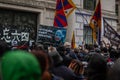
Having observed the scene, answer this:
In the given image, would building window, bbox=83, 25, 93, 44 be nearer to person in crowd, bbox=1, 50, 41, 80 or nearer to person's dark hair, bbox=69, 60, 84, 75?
person's dark hair, bbox=69, 60, 84, 75

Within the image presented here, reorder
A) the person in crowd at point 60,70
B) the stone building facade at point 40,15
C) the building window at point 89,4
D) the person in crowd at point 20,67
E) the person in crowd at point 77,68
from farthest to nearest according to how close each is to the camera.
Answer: the building window at point 89,4, the stone building facade at point 40,15, the person in crowd at point 77,68, the person in crowd at point 60,70, the person in crowd at point 20,67

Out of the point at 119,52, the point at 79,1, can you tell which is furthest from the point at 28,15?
the point at 119,52

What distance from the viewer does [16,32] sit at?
559 inches

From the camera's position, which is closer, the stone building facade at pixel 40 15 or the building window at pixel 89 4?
the stone building facade at pixel 40 15

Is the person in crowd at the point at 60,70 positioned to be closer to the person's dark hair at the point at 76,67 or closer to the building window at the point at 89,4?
the person's dark hair at the point at 76,67

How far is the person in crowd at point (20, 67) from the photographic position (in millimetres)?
1648

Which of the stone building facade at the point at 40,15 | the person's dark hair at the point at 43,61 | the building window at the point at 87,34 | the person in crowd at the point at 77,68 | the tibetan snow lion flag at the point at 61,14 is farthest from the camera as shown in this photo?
the building window at the point at 87,34

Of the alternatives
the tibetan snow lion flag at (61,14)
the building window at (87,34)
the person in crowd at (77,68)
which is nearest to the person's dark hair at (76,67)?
the person in crowd at (77,68)

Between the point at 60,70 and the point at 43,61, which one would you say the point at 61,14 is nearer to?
the point at 60,70

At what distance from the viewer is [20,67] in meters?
1.65

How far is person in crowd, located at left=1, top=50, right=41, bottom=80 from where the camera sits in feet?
5.41

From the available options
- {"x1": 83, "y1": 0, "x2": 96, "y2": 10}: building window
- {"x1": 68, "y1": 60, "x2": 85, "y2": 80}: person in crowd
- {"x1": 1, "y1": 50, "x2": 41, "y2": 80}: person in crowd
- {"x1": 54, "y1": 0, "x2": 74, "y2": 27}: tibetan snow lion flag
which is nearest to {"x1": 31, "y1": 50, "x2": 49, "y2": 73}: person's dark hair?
{"x1": 1, "y1": 50, "x2": 41, "y2": 80}: person in crowd

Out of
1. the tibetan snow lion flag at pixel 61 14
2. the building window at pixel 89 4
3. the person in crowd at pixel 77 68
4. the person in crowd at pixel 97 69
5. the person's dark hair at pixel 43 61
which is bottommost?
the person in crowd at pixel 77 68

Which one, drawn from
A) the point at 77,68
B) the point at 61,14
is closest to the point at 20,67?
the point at 77,68
